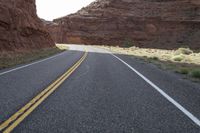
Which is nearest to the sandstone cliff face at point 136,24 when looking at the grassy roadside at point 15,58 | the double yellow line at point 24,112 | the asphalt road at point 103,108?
the grassy roadside at point 15,58

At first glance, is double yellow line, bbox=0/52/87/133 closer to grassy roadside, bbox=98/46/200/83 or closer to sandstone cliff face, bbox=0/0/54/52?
grassy roadside, bbox=98/46/200/83

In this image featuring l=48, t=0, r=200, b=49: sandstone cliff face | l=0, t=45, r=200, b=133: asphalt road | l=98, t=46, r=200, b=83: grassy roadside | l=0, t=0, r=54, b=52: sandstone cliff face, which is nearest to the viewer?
l=0, t=45, r=200, b=133: asphalt road

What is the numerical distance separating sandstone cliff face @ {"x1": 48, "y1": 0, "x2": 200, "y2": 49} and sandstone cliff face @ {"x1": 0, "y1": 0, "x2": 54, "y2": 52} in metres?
51.3

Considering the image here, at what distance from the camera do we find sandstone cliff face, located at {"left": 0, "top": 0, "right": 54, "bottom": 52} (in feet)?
81.8

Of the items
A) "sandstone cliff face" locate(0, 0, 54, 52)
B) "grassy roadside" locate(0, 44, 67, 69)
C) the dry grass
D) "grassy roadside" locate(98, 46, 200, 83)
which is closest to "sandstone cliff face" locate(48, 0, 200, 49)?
"grassy roadside" locate(98, 46, 200, 83)

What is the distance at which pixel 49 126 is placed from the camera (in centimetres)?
447

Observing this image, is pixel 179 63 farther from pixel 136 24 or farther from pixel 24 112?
pixel 136 24

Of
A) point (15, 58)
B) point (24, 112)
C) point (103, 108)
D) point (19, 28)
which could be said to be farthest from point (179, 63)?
point (19, 28)

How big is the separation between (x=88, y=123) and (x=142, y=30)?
85572 mm

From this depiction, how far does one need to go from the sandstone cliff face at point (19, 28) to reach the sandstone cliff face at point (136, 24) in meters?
51.3

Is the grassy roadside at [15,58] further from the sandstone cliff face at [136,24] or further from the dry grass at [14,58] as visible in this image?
the sandstone cliff face at [136,24]

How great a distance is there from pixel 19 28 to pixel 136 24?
65.5 m

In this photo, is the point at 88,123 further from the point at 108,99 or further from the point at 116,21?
the point at 116,21

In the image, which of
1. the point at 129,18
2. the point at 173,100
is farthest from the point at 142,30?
the point at 173,100
